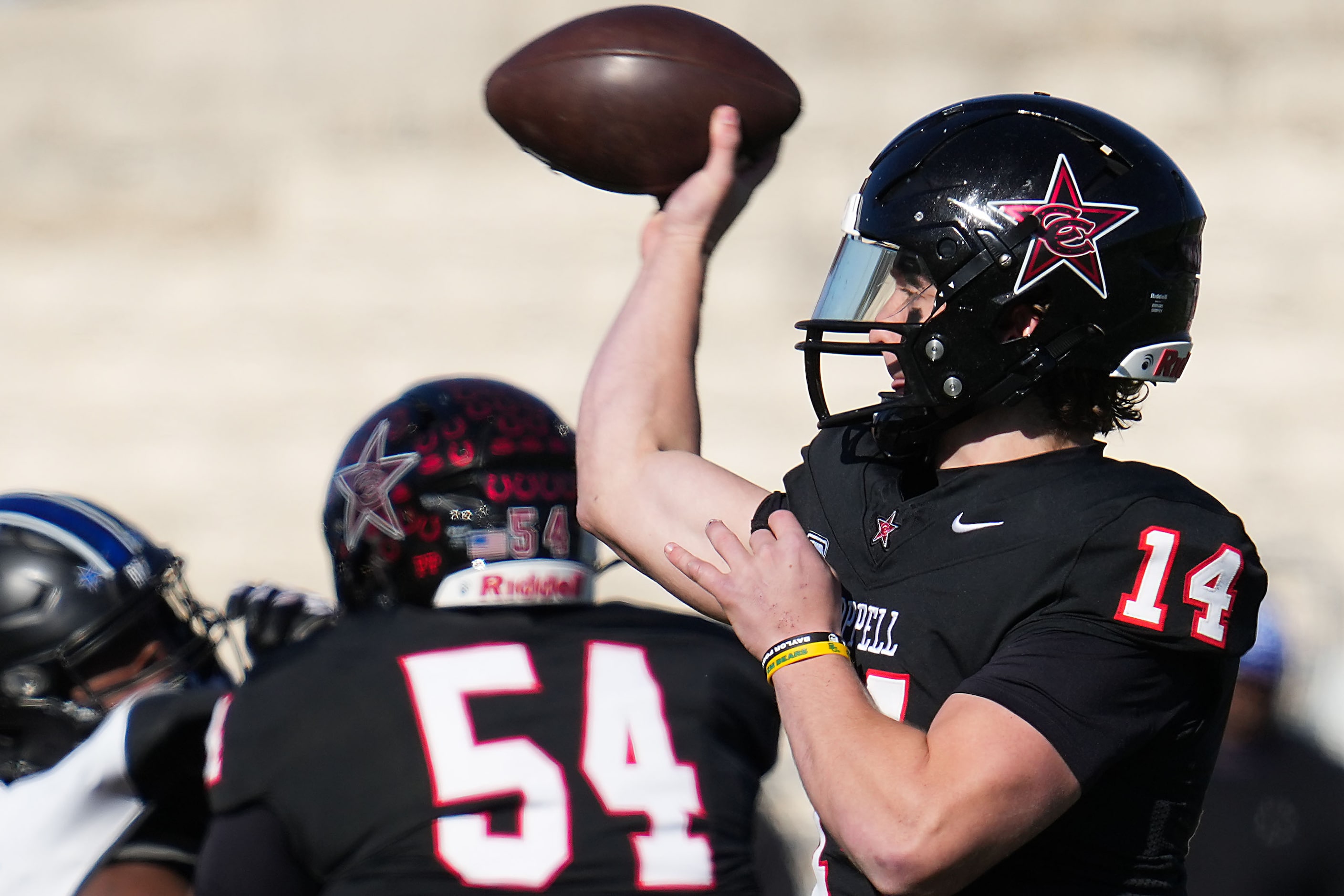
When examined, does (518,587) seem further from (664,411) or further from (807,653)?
(807,653)

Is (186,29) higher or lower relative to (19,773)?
higher

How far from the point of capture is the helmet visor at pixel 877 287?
1625 mm

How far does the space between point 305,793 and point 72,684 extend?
785mm

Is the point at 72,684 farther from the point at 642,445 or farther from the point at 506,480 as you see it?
the point at 642,445

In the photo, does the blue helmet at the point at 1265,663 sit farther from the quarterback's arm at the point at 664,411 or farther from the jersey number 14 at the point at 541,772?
the quarterback's arm at the point at 664,411

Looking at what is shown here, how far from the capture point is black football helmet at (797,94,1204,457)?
1562 mm

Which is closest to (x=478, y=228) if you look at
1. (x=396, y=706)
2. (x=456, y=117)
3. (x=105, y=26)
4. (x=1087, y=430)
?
(x=456, y=117)

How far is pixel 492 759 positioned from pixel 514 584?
1.15ft

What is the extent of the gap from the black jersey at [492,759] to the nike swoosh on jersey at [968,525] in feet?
2.90

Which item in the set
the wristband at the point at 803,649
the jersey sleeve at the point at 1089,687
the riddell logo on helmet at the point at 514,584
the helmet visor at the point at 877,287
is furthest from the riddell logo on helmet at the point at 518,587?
the jersey sleeve at the point at 1089,687

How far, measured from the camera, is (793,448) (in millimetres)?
5199

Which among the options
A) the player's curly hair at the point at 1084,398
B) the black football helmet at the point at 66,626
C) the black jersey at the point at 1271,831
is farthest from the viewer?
the black jersey at the point at 1271,831

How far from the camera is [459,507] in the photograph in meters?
2.55

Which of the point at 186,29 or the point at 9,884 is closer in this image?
the point at 9,884
